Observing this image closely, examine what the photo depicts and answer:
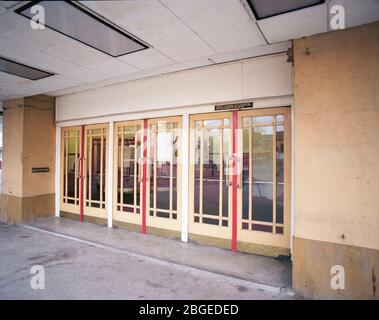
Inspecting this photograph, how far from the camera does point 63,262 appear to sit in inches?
138

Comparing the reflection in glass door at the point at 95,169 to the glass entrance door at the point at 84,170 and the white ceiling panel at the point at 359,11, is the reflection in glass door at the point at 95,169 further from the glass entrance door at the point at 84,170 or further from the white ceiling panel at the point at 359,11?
the white ceiling panel at the point at 359,11

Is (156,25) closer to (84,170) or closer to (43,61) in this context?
(43,61)

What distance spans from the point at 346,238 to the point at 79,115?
5.33 meters

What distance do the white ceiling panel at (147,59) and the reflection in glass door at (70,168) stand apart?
2828 millimetres

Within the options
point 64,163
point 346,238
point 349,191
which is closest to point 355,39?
point 349,191

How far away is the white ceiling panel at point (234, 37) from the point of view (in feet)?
8.75

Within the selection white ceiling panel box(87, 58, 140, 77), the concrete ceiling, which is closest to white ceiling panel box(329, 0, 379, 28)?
the concrete ceiling

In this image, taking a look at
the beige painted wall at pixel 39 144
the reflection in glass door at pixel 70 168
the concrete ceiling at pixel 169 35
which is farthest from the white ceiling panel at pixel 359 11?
the beige painted wall at pixel 39 144

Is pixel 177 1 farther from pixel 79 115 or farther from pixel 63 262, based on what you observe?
pixel 79 115

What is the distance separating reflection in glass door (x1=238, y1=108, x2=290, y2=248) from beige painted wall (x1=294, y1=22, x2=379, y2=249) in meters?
0.81

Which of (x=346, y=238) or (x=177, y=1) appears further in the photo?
(x=346, y=238)

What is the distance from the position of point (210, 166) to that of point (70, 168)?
12.0 feet
